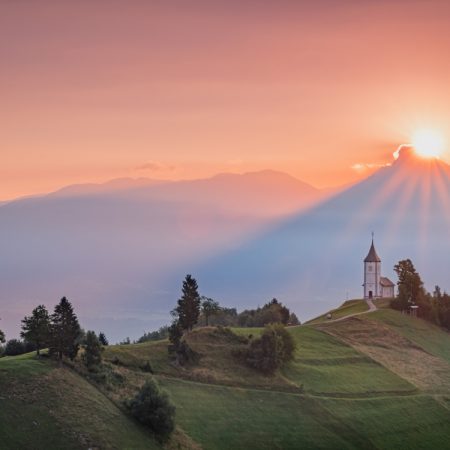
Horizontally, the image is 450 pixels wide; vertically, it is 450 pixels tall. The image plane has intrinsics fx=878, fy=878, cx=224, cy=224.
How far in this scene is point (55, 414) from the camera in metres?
79.9

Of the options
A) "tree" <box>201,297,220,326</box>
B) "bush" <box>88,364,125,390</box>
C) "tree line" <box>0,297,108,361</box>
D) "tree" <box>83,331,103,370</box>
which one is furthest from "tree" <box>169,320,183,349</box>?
"tree" <box>201,297,220,326</box>

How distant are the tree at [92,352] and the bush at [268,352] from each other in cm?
2556

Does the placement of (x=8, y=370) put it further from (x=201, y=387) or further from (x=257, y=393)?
(x=257, y=393)

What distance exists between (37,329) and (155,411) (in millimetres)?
16069

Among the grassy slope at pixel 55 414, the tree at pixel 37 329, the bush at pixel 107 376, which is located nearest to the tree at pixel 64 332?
the tree at pixel 37 329

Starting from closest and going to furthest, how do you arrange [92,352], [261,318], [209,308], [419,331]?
[92,352] → [209,308] → [261,318] → [419,331]

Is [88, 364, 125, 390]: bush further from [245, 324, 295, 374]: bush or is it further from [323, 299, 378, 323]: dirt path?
[323, 299, 378, 323]: dirt path

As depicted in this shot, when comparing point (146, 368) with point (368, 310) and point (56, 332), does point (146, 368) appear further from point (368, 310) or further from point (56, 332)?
point (368, 310)

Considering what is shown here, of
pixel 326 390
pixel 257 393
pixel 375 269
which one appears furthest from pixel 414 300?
pixel 257 393

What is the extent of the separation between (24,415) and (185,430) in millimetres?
18056

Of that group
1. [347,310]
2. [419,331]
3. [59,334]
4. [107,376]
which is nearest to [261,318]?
[419,331]

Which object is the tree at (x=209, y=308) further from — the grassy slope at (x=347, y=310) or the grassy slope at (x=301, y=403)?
the grassy slope at (x=347, y=310)

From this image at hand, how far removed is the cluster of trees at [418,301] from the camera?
573 feet

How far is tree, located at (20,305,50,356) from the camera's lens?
300 ft
